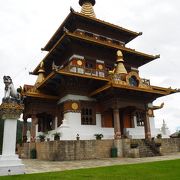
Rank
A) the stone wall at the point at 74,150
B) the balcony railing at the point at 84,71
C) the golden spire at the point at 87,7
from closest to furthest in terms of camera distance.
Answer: the stone wall at the point at 74,150 < the balcony railing at the point at 84,71 < the golden spire at the point at 87,7

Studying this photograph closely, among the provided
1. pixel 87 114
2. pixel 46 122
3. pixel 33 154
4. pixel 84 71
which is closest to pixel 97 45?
pixel 84 71

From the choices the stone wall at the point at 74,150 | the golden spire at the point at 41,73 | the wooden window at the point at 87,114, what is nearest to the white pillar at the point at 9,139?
the stone wall at the point at 74,150

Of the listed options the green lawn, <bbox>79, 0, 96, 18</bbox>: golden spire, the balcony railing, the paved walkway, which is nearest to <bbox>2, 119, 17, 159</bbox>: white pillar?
the paved walkway

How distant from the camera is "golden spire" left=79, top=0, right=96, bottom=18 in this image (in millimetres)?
26962

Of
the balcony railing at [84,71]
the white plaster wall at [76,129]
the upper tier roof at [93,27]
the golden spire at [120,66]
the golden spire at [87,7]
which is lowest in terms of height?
the white plaster wall at [76,129]

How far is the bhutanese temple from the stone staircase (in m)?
1.73

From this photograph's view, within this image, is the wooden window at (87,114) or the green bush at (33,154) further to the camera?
the wooden window at (87,114)

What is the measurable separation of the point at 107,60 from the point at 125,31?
434 cm

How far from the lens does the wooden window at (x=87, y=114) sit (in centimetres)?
1947

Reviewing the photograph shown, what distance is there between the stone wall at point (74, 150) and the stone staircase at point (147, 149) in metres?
2.05

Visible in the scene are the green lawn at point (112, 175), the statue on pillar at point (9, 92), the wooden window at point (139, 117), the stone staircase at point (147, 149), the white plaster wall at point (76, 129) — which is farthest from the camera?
the wooden window at point (139, 117)

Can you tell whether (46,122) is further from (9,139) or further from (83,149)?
(9,139)

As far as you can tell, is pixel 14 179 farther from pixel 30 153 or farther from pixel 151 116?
pixel 151 116

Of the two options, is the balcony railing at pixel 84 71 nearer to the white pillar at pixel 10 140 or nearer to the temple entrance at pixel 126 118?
the temple entrance at pixel 126 118
